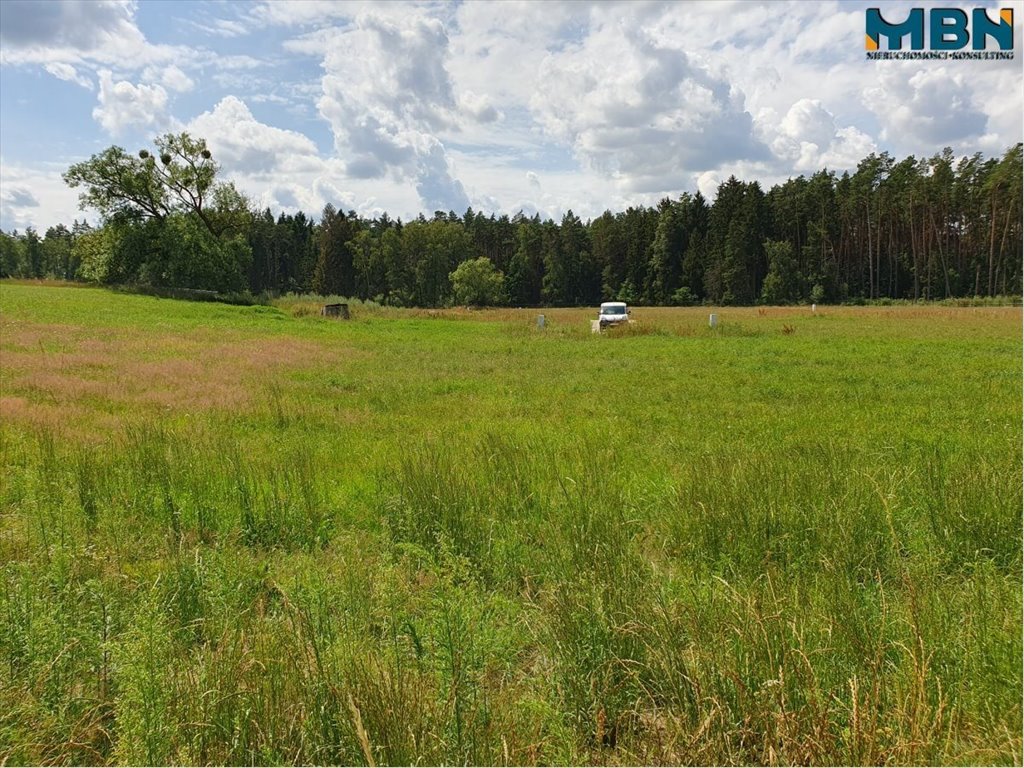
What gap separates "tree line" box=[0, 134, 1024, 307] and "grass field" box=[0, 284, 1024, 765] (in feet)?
174

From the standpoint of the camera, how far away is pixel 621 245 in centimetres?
10606

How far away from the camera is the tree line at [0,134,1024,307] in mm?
53844

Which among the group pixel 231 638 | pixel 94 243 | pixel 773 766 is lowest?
pixel 773 766

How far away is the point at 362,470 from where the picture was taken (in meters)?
7.56

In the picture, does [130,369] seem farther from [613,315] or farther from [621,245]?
[621,245]

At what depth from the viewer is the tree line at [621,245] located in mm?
A: 53844

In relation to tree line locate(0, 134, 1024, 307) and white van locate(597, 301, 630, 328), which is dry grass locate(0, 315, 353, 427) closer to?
white van locate(597, 301, 630, 328)

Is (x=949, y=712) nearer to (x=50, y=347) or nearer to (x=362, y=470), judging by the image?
(x=362, y=470)

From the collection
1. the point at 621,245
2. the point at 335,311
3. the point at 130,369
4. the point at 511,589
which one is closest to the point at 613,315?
the point at 335,311

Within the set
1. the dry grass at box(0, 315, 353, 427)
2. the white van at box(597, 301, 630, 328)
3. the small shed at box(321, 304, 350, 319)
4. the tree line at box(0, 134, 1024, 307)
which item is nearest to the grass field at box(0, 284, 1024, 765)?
the dry grass at box(0, 315, 353, 427)

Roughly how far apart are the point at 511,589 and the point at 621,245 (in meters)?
107

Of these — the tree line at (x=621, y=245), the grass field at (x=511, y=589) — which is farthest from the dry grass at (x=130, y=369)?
the tree line at (x=621, y=245)

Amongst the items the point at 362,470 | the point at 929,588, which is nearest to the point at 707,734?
the point at 929,588

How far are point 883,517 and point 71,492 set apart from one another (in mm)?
8221
